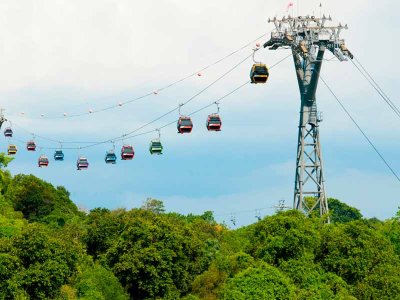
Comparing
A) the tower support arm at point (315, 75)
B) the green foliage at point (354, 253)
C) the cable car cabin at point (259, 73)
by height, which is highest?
the tower support arm at point (315, 75)

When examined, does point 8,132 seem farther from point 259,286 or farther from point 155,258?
point 259,286

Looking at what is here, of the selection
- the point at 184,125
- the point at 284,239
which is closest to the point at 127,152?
the point at 184,125

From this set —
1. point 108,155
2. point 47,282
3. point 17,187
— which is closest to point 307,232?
point 47,282

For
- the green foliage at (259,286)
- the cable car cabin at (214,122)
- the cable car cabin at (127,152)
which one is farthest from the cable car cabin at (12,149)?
the green foliage at (259,286)

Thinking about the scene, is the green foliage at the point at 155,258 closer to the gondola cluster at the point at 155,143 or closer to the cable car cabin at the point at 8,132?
the gondola cluster at the point at 155,143

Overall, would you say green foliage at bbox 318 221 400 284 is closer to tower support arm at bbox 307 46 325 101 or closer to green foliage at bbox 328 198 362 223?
tower support arm at bbox 307 46 325 101

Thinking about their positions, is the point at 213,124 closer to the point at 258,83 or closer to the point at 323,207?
the point at 258,83

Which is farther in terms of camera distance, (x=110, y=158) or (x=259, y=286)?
(x=110, y=158)
